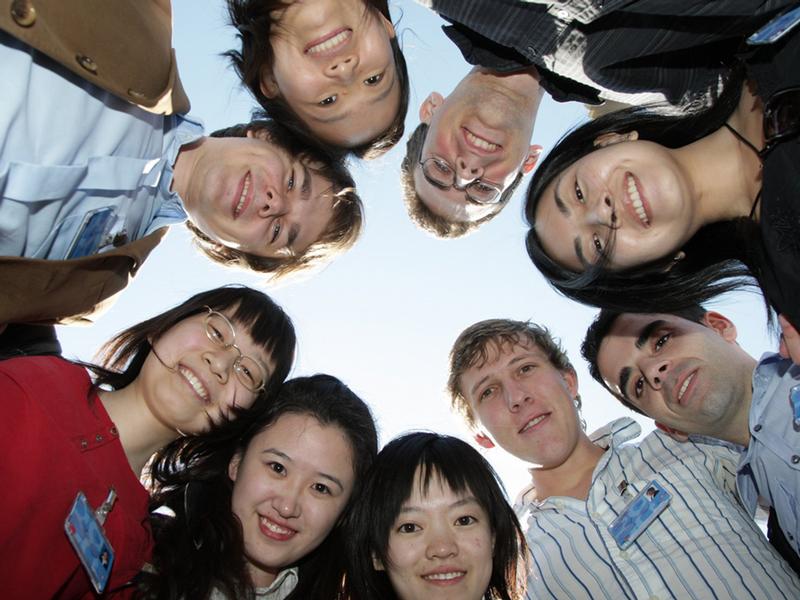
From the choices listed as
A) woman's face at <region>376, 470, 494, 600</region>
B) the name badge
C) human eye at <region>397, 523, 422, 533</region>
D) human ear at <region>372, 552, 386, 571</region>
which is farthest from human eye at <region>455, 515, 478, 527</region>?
the name badge

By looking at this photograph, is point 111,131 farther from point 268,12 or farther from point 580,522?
point 580,522

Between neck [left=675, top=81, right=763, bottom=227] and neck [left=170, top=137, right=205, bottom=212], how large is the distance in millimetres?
2332

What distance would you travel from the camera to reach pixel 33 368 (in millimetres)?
2725

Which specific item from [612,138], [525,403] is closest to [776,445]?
[525,403]

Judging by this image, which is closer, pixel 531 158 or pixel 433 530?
pixel 433 530

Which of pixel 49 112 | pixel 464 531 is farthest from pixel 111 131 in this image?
pixel 464 531

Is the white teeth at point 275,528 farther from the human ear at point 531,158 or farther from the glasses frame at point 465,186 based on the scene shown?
the human ear at point 531,158

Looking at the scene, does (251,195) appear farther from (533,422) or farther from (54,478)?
(533,422)

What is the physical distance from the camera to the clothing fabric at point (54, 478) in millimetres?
2402

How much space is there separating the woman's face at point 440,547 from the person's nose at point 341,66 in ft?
7.00

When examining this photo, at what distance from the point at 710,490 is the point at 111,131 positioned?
3467mm

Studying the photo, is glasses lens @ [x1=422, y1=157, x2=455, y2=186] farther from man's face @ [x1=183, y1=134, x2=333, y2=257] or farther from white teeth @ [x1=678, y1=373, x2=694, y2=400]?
white teeth @ [x1=678, y1=373, x2=694, y2=400]

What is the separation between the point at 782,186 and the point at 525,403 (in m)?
2.32

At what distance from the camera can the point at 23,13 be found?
6.66 feet
